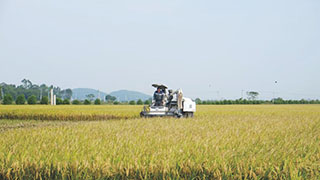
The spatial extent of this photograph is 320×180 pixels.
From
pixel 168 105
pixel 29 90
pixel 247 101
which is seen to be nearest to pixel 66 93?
pixel 29 90

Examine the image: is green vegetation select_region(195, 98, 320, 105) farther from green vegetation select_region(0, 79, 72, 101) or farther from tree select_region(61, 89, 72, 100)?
tree select_region(61, 89, 72, 100)

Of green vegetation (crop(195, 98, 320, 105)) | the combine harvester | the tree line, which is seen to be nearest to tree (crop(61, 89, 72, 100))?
the tree line

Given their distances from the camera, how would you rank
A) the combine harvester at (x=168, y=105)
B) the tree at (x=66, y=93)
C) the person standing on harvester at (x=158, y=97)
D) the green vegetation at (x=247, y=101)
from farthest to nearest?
1. the tree at (x=66, y=93)
2. the green vegetation at (x=247, y=101)
3. the person standing on harvester at (x=158, y=97)
4. the combine harvester at (x=168, y=105)

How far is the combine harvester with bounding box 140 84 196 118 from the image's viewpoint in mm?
Answer: 14219

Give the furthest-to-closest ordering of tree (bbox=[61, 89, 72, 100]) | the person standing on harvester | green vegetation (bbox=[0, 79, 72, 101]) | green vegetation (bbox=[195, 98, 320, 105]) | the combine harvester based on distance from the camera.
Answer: tree (bbox=[61, 89, 72, 100]) → green vegetation (bbox=[0, 79, 72, 101]) → green vegetation (bbox=[195, 98, 320, 105]) → the person standing on harvester → the combine harvester

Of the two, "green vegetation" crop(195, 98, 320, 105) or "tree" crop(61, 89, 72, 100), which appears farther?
"tree" crop(61, 89, 72, 100)

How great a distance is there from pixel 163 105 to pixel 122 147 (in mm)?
9751

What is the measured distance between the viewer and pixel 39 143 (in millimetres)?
5371

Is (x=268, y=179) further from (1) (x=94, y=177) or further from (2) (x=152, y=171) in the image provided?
(1) (x=94, y=177)

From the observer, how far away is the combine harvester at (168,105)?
14219mm

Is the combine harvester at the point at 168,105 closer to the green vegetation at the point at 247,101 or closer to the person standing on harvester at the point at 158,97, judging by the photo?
the person standing on harvester at the point at 158,97

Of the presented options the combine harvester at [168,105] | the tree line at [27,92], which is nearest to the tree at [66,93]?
the tree line at [27,92]

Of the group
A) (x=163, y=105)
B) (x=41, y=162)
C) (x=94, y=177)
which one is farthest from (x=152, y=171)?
(x=163, y=105)

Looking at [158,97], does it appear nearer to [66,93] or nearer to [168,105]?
[168,105]
